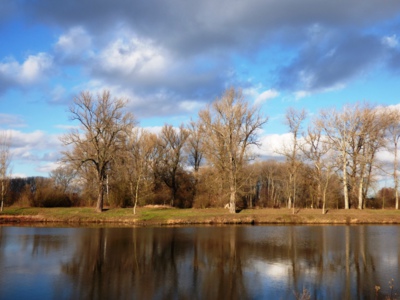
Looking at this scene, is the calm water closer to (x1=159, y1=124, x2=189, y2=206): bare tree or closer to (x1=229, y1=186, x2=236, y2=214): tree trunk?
(x1=229, y1=186, x2=236, y2=214): tree trunk

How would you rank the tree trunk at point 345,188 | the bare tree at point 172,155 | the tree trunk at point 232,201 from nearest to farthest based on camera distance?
the tree trunk at point 232,201, the tree trunk at point 345,188, the bare tree at point 172,155

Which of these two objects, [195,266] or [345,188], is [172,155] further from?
[195,266]

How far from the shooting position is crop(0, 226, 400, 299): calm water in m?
11.5

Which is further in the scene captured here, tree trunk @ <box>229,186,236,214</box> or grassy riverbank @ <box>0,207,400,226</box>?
tree trunk @ <box>229,186,236,214</box>

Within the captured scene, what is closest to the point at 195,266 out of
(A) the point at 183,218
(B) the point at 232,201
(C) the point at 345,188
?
(A) the point at 183,218

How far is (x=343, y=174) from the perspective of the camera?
45.0 m

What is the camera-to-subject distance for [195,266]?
15336mm

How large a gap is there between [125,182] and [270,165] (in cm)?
4335

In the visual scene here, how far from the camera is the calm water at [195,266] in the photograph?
11.5m

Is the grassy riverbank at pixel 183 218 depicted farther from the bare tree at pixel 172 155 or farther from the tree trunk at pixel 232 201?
the bare tree at pixel 172 155

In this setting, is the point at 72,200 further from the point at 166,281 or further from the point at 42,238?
the point at 166,281

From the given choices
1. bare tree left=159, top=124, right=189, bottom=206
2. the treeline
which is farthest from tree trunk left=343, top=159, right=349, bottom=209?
bare tree left=159, top=124, right=189, bottom=206

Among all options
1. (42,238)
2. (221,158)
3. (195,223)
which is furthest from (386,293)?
(221,158)

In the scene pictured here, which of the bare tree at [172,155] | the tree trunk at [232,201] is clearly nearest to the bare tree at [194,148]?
the bare tree at [172,155]
